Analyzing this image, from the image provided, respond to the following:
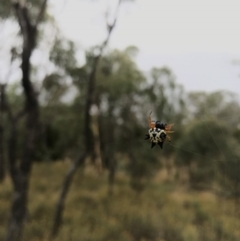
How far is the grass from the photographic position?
6414 mm

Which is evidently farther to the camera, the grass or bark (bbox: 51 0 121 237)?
the grass

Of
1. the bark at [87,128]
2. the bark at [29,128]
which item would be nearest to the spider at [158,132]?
the bark at [29,128]

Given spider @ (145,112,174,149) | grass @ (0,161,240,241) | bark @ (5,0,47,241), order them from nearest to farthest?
spider @ (145,112,174,149) → bark @ (5,0,47,241) → grass @ (0,161,240,241)

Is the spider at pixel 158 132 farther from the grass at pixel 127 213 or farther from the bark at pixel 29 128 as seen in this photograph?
the grass at pixel 127 213

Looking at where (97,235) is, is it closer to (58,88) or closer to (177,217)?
(177,217)

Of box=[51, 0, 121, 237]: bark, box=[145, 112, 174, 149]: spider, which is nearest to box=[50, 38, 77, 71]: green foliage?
box=[51, 0, 121, 237]: bark

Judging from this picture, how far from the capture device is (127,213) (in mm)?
7969

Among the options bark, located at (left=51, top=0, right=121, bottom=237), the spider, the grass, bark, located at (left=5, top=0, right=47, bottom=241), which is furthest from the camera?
the grass

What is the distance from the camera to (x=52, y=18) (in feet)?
22.1

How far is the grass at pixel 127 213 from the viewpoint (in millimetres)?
6414

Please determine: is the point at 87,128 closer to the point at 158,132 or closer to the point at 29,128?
the point at 29,128

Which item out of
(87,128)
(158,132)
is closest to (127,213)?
(87,128)

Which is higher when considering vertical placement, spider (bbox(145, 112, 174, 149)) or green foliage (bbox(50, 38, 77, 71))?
green foliage (bbox(50, 38, 77, 71))

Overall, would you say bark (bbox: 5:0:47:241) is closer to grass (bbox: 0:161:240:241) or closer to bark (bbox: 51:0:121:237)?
bark (bbox: 51:0:121:237)
